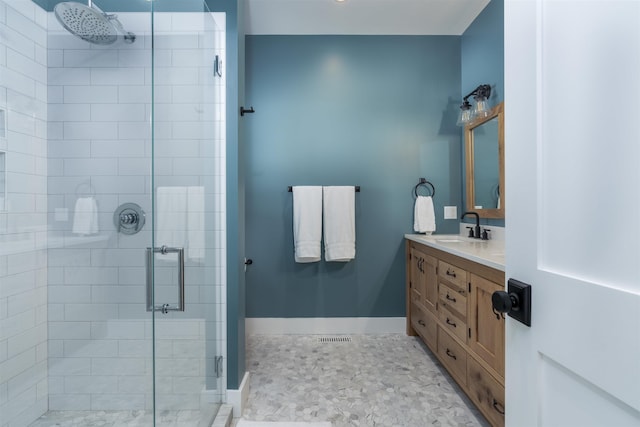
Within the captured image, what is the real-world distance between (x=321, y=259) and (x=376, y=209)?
2.15 feet

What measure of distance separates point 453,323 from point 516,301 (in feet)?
4.10

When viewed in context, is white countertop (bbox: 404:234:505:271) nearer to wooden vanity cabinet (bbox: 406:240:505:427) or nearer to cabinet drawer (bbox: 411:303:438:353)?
wooden vanity cabinet (bbox: 406:240:505:427)

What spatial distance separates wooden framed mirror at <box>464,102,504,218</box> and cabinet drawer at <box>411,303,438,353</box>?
2.82ft

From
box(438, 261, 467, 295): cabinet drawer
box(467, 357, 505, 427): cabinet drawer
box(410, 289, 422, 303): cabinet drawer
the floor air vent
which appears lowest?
the floor air vent

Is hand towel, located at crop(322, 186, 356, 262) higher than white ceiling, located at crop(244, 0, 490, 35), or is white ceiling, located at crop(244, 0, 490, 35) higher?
white ceiling, located at crop(244, 0, 490, 35)

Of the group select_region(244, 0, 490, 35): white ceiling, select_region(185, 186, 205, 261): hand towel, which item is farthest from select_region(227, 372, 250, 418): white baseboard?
select_region(244, 0, 490, 35): white ceiling

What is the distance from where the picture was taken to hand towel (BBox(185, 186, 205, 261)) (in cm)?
149

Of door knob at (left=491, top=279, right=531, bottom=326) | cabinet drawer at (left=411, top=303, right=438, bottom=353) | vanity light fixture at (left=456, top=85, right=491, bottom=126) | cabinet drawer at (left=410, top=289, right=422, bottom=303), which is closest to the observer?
door knob at (left=491, top=279, right=531, bottom=326)

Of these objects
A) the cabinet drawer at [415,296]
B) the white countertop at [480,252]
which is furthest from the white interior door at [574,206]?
the cabinet drawer at [415,296]

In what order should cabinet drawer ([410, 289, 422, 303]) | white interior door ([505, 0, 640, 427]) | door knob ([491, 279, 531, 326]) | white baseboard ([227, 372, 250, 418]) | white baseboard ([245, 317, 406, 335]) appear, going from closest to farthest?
white interior door ([505, 0, 640, 427]) → door knob ([491, 279, 531, 326]) → white baseboard ([227, 372, 250, 418]) → cabinet drawer ([410, 289, 422, 303]) → white baseboard ([245, 317, 406, 335])

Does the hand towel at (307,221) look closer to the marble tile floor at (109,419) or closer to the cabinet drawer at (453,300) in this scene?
the cabinet drawer at (453,300)

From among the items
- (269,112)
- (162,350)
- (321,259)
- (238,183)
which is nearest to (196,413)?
(162,350)

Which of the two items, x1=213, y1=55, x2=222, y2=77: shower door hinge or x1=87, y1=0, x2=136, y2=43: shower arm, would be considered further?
x1=213, y1=55, x2=222, y2=77: shower door hinge

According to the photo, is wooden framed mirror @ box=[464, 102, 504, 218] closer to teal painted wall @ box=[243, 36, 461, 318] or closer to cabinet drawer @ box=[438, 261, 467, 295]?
teal painted wall @ box=[243, 36, 461, 318]
